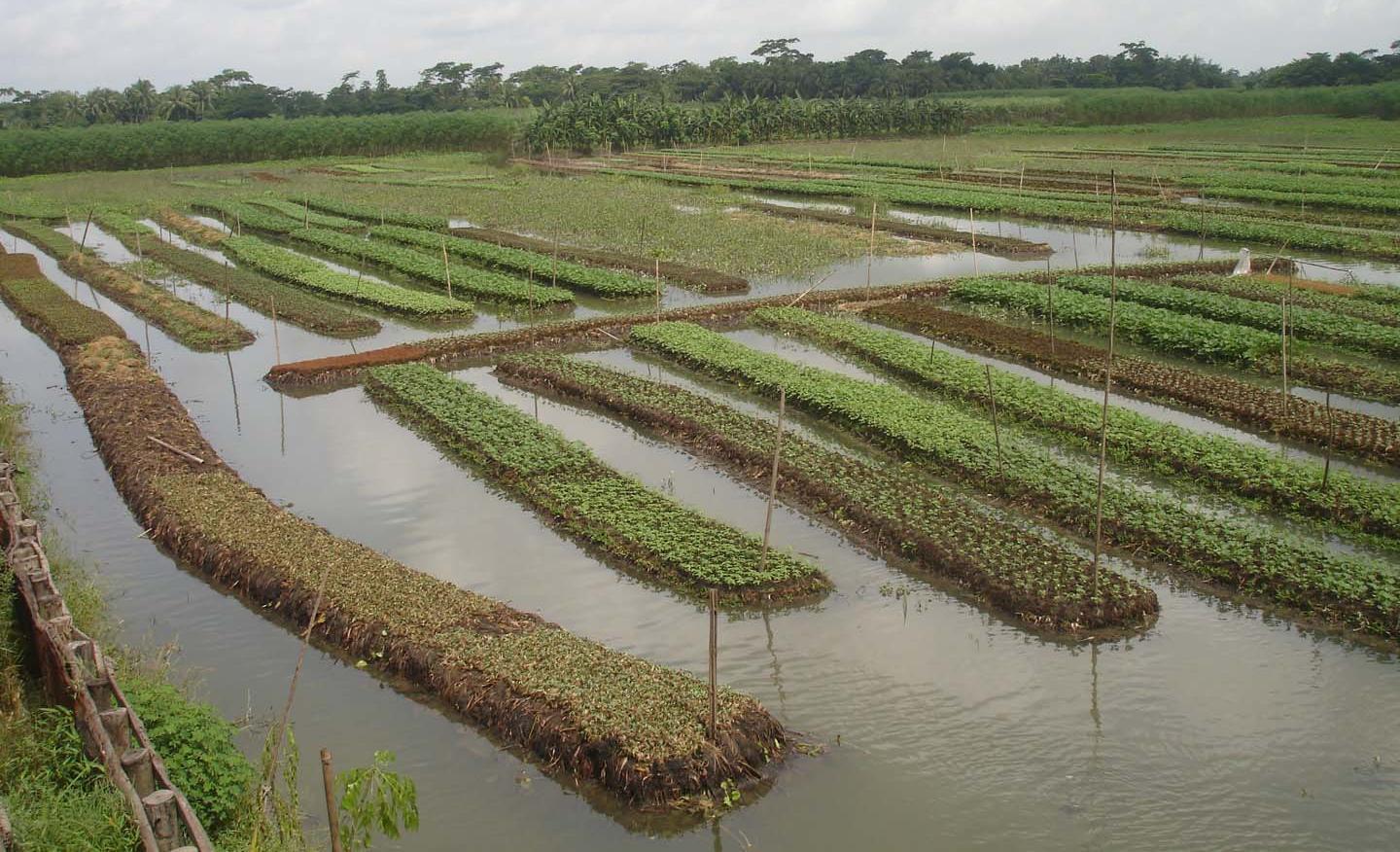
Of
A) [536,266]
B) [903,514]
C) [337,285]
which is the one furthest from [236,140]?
[903,514]

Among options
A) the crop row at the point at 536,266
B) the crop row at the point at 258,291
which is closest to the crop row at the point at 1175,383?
the crop row at the point at 536,266

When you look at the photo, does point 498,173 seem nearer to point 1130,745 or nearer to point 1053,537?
point 1053,537

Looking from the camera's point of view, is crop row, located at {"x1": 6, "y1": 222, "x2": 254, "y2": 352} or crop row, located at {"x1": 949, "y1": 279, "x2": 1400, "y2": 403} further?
crop row, located at {"x1": 6, "y1": 222, "x2": 254, "y2": 352}

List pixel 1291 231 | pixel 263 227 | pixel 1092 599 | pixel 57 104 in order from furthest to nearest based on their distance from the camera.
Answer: pixel 57 104, pixel 263 227, pixel 1291 231, pixel 1092 599

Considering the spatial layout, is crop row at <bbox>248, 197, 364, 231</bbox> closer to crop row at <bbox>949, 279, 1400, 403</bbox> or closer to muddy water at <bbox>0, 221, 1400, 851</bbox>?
crop row at <bbox>949, 279, 1400, 403</bbox>

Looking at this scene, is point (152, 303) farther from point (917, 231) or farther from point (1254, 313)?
point (1254, 313)

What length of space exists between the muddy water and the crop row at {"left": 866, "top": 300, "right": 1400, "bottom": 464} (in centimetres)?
467

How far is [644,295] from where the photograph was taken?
1043 inches

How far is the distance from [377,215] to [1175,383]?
92.4 ft

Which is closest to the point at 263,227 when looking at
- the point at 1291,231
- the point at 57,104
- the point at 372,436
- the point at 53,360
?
the point at 53,360

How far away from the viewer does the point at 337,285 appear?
89.2ft

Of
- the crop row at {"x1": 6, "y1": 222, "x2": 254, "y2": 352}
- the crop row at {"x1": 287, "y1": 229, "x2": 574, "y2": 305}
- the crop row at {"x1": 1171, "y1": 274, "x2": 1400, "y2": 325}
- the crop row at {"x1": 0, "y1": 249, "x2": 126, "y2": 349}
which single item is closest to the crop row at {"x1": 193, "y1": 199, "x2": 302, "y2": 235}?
the crop row at {"x1": 287, "y1": 229, "x2": 574, "y2": 305}

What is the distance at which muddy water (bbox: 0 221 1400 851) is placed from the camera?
8477 mm

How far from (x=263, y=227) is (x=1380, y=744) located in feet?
115
